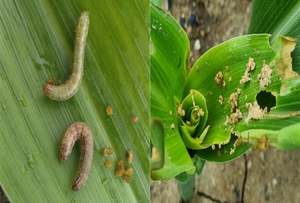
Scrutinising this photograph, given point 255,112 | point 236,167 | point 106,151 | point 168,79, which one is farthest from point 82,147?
point 236,167

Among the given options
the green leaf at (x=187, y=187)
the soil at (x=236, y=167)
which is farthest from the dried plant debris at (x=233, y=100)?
the soil at (x=236, y=167)

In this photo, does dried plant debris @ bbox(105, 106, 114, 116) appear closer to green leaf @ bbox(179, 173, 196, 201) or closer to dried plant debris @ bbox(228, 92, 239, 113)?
dried plant debris @ bbox(228, 92, 239, 113)

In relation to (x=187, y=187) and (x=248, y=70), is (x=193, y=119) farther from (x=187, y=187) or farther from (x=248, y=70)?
(x=187, y=187)

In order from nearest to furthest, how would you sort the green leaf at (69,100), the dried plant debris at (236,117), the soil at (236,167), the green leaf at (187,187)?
the green leaf at (69,100) < the dried plant debris at (236,117) < the green leaf at (187,187) < the soil at (236,167)

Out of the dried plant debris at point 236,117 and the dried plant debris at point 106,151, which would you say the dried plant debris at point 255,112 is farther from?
the dried plant debris at point 106,151

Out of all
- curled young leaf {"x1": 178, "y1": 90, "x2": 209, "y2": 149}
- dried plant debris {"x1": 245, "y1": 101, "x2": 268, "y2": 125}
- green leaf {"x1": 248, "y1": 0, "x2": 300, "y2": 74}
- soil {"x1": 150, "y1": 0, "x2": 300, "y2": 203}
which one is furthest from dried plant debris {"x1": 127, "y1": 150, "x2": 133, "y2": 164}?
soil {"x1": 150, "y1": 0, "x2": 300, "y2": 203}

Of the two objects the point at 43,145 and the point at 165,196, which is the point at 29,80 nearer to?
the point at 43,145
